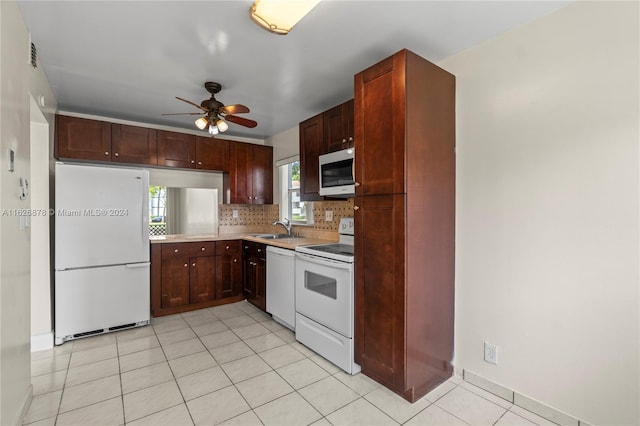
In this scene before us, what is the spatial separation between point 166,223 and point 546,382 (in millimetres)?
4114

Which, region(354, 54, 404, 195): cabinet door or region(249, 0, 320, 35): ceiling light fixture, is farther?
region(354, 54, 404, 195): cabinet door

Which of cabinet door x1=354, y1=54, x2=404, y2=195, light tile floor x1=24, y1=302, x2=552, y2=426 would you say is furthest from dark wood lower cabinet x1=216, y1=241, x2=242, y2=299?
cabinet door x1=354, y1=54, x2=404, y2=195

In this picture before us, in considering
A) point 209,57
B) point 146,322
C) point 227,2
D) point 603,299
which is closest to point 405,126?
point 227,2

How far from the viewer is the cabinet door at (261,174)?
14.5 feet

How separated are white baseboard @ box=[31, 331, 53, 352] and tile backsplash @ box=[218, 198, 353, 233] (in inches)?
85.2

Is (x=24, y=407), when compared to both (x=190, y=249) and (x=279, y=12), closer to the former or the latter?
(x=190, y=249)

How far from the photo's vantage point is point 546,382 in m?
1.78

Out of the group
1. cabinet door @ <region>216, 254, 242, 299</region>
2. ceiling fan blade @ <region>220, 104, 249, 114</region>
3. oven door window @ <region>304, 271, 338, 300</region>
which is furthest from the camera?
cabinet door @ <region>216, 254, 242, 299</region>

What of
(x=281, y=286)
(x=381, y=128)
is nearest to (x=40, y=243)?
(x=281, y=286)

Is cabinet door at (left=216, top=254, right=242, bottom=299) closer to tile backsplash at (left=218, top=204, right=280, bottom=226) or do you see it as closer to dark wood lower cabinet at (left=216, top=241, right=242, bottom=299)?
dark wood lower cabinet at (left=216, top=241, right=242, bottom=299)

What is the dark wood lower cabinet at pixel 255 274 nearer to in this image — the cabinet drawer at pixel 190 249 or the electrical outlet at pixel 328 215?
the cabinet drawer at pixel 190 249

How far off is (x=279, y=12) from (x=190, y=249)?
281 centimetres

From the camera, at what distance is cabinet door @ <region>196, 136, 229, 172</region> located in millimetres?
4000

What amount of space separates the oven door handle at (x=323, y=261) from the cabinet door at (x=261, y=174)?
6.17ft
